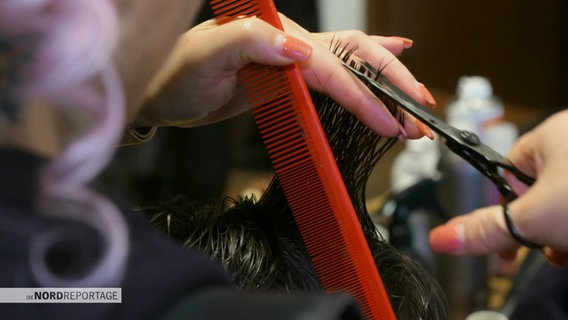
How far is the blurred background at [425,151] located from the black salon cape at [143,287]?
1.16 feet

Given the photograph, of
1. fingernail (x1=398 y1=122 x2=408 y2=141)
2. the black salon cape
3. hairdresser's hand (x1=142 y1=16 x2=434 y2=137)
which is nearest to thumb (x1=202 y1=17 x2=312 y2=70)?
hairdresser's hand (x1=142 y1=16 x2=434 y2=137)

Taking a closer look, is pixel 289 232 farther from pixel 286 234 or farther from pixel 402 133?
pixel 402 133

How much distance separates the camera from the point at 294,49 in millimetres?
585

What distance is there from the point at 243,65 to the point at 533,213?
27 cm

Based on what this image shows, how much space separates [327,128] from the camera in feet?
2.11

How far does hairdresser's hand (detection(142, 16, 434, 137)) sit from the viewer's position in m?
0.59

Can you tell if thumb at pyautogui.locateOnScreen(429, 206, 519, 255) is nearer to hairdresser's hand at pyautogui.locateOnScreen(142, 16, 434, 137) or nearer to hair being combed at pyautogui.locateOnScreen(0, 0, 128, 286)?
hairdresser's hand at pyautogui.locateOnScreen(142, 16, 434, 137)

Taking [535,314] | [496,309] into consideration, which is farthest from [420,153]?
[535,314]

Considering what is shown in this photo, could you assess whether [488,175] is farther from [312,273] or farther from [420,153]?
[420,153]

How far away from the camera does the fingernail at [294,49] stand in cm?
58

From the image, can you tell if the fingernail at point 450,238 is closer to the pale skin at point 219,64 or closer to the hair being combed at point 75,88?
the pale skin at point 219,64

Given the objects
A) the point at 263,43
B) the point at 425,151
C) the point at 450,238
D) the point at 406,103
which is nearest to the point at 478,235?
the point at 450,238

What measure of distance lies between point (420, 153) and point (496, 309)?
380mm

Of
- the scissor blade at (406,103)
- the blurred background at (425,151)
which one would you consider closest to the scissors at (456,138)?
the scissor blade at (406,103)
